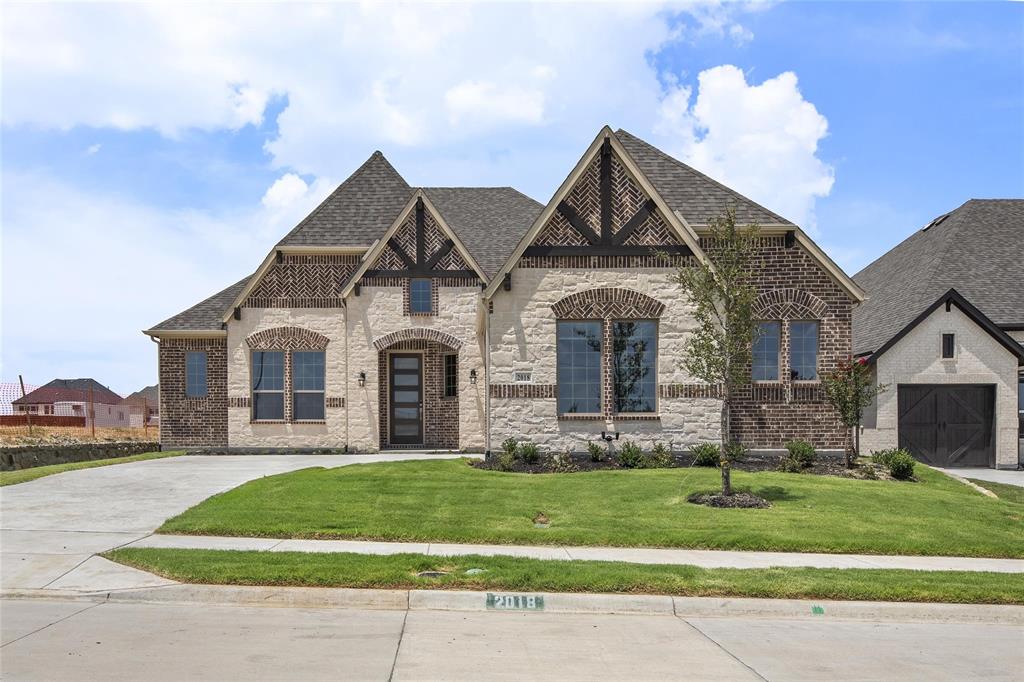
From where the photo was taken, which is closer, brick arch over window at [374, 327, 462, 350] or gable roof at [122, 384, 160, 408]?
brick arch over window at [374, 327, 462, 350]

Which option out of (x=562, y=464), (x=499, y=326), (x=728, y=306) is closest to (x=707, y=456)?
(x=562, y=464)

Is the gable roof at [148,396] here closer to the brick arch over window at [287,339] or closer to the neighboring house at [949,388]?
the brick arch over window at [287,339]

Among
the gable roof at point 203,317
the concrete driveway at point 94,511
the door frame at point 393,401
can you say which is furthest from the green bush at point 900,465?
the gable roof at point 203,317

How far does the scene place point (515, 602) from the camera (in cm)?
819

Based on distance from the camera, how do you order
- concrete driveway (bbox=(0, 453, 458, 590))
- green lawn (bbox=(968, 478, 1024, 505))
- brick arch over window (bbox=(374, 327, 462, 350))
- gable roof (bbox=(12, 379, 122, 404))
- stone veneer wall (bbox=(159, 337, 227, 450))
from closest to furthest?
concrete driveway (bbox=(0, 453, 458, 590)) → green lawn (bbox=(968, 478, 1024, 505)) → brick arch over window (bbox=(374, 327, 462, 350)) → stone veneer wall (bbox=(159, 337, 227, 450)) → gable roof (bbox=(12, 379, 122, 404))

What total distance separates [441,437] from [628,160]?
10.1 metres

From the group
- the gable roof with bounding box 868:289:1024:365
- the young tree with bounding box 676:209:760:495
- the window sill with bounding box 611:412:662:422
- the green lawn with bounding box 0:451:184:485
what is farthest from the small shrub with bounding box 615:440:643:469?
the green lawn with bounding box 0:451:184:485

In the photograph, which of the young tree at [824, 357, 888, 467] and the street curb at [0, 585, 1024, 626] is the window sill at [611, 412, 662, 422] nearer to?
the young tree at [824, 357, 888, 467]

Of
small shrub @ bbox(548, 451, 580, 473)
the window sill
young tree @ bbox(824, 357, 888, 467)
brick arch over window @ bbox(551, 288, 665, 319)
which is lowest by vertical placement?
small shrub @ bbox(548, 451, 580, 473)

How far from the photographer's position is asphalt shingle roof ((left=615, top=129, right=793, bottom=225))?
67.2ft

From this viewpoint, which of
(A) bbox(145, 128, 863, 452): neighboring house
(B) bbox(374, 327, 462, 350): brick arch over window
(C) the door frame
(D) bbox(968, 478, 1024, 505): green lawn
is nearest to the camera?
(D) bbox(968, 478, 1024, 505): green lawn

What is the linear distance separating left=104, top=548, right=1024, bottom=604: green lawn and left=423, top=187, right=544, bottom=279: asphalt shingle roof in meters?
15.7

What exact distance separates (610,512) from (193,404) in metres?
16.5

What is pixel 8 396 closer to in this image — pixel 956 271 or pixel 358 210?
pixel 358 210
